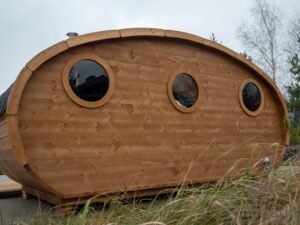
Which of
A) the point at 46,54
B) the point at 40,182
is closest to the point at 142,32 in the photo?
the point at 46,54

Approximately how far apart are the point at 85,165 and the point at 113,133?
31.0 inches

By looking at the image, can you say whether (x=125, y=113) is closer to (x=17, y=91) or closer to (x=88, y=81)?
(x=88, y=81)

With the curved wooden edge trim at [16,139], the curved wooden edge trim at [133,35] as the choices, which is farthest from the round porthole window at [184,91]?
the curved wooden edge trim at [16,139]

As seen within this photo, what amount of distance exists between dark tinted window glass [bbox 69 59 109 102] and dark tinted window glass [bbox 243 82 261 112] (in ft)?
12.8

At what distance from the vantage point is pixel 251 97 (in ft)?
31.1

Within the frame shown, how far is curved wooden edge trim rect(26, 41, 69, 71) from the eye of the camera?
20.0 feet

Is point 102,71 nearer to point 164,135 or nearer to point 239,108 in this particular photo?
point 164,135

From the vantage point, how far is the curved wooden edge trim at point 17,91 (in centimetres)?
584

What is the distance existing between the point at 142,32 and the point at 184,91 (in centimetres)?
153

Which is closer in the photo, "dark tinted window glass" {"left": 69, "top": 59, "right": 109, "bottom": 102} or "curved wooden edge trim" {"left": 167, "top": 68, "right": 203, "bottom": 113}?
"dark tinted window glass" {"left": 69, "top": 59, "right": 109, "bottom": 102}

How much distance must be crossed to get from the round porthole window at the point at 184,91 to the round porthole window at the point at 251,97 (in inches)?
60.6

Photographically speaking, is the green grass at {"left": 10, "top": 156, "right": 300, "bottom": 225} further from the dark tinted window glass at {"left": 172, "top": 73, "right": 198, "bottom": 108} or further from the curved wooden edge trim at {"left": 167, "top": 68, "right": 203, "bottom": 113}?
the dark tinted window glass at {"left": 172, "top": 73, "right": 198, "bottom": 108}

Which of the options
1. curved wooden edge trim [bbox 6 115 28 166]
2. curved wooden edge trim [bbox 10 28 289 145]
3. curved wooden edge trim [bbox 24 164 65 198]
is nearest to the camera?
curved wooden edge trim [bbox 6 115 28 166]

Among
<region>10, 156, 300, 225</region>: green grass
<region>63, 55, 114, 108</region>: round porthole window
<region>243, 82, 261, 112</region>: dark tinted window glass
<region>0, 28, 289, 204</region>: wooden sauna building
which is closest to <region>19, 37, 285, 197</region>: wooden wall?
<region>0, 28, 289, 204</region>: wooden sauna building
